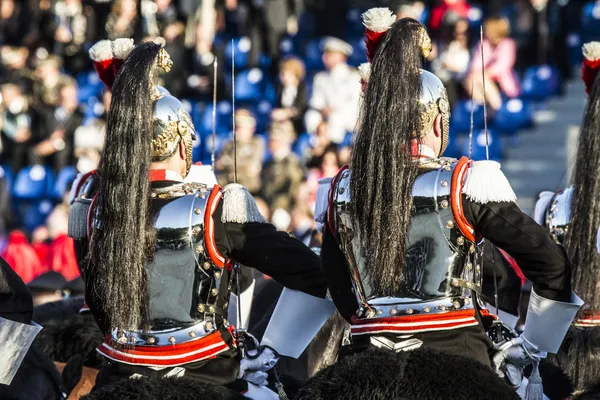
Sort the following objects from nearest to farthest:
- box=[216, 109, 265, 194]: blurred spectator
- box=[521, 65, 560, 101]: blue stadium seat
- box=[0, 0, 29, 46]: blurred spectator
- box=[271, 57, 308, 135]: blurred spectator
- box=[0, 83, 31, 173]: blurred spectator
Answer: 1. box=[216, 109, 265, 194]: blurred spectator
2. box=[271, 57, 308, 135]: blurred spectator
3. box=[521, 65, 560, 101]: blue stadium seat
4. box=[0, 83, 31, 173]: blurred spectator
5. box=[0, 0, 29, 46]: blurred spectator

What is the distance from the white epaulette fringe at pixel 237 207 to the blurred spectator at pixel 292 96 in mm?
8852

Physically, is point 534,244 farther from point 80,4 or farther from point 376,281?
point 80,4

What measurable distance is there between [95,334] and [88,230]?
6.11 ft

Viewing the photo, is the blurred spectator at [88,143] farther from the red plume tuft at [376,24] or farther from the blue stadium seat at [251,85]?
the red plume tuft at [376,24]

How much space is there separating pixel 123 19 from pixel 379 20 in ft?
35.8

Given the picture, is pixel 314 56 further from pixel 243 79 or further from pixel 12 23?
pixel 12 23

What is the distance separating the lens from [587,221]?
5.43m

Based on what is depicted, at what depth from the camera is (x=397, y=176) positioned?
4.25 m

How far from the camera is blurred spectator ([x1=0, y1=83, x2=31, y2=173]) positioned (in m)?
15.1

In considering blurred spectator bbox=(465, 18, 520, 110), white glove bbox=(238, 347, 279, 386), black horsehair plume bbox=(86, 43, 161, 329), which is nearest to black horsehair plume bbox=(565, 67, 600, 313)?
white glove bbox=(238, 347, 279, 386)

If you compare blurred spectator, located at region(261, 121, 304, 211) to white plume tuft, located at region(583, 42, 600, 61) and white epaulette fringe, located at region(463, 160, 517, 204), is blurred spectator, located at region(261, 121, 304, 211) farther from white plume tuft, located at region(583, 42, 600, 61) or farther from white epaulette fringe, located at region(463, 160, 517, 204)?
white epaulette fringe, located at region(463, 160, 517, 204)

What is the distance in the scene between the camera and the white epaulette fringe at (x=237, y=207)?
4.43m

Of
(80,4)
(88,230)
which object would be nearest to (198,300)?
(88,230)

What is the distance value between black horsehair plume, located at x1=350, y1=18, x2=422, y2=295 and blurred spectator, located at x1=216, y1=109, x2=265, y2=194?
6801mm
